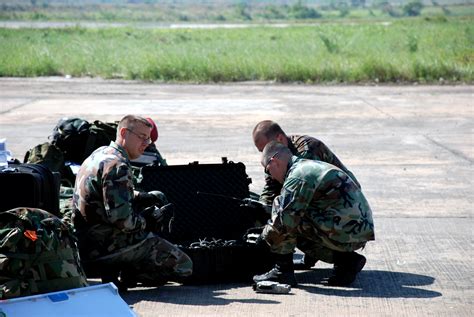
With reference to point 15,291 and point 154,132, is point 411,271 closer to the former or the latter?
point 154,132

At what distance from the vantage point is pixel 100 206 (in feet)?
23.7

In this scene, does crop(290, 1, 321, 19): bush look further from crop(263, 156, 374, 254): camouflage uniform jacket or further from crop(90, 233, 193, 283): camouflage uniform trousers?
crop(90, 233, 193, 283): camouflage uniform trousers

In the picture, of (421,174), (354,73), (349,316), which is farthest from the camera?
(354,73)

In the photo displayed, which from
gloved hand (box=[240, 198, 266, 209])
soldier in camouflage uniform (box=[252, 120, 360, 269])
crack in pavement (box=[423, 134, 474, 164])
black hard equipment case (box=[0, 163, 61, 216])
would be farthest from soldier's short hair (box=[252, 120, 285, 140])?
crack in pavement (box=[423, 134, 474, 164])

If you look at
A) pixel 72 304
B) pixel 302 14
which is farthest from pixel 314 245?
pixel 302 14

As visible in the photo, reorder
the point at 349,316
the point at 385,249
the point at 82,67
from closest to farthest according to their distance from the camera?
the point at 349,316
the point at 385,249
the point at 82,67

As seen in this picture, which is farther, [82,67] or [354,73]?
[82,67]

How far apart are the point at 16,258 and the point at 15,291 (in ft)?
0.65

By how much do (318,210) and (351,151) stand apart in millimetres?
7532

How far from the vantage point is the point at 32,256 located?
19.5 ft

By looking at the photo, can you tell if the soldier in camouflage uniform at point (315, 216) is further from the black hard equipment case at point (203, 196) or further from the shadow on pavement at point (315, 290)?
the black hard equipment case at point (203, 196)

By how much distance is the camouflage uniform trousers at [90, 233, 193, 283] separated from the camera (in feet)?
24.1

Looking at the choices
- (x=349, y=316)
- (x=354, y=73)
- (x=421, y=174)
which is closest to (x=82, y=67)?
(x=354, y=73)

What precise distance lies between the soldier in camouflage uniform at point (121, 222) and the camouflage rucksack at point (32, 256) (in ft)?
3.47
